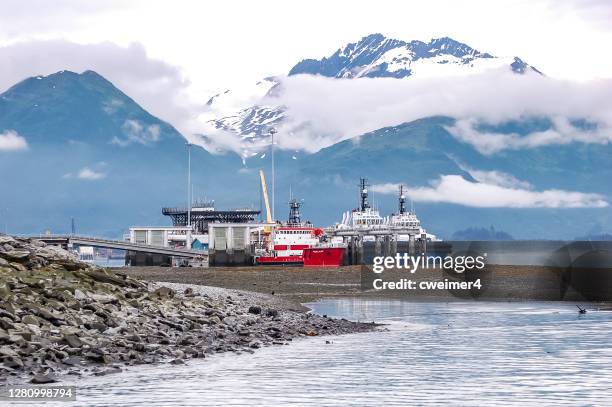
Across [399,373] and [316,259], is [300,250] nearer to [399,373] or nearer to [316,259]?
[316,259]


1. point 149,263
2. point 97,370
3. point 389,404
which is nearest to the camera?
point 389,404

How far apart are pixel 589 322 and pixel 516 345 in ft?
38.4

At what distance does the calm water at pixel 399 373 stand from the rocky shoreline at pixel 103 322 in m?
1.40

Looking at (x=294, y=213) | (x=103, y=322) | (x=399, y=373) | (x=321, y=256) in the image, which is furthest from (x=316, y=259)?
(x=399, y=373)

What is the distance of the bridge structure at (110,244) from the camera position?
13800cm

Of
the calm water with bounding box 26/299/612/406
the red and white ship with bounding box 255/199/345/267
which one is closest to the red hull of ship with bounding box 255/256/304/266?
the red and white ship with bounding box 255/199/345/267

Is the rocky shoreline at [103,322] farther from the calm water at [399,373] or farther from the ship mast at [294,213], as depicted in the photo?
the ship mast at [294,213]

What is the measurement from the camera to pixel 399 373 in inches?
1318

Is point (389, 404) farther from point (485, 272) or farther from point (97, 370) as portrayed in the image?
point (485, 272)

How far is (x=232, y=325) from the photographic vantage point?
143 feet

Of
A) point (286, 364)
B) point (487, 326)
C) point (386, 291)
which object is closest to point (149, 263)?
point (386, 291)

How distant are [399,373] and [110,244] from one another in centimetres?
11852

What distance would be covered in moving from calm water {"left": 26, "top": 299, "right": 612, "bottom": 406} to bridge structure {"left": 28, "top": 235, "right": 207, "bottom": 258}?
9542 cm

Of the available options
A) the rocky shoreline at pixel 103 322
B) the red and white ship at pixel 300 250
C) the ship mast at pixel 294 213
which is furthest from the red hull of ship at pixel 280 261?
the rocky shoreline at pixel 103 322
